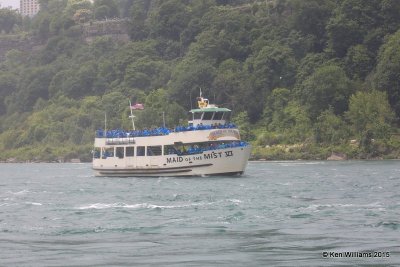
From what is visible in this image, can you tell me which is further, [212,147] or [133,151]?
[133,151]

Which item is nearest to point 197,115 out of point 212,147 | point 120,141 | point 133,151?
point 212,147

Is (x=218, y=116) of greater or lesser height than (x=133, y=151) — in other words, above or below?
above

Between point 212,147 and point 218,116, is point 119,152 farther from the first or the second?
point 212,147

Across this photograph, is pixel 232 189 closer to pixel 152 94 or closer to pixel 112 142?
pixel 112 142

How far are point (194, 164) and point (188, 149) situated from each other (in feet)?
8.43

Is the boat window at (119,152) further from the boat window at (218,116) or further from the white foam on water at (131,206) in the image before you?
the white foam on water at (131,206)

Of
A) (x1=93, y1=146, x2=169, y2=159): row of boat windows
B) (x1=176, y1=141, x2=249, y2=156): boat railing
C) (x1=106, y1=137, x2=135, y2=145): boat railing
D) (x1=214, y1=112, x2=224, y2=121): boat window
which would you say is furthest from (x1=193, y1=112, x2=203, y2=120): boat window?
(x1=106, y1=137, x2=135, y2=145): boat railing

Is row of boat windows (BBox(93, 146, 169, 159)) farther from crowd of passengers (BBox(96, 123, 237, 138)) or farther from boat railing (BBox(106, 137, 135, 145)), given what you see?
crowd of passengers (BBox(96, 123, 237, 138))

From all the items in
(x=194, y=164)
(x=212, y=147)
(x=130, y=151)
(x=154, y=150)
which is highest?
(x=212, y=147)

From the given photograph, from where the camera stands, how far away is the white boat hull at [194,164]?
3174 inches

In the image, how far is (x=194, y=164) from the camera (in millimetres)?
81625

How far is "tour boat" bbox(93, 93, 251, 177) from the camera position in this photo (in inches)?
3177

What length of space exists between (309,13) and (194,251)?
13451 centimetres

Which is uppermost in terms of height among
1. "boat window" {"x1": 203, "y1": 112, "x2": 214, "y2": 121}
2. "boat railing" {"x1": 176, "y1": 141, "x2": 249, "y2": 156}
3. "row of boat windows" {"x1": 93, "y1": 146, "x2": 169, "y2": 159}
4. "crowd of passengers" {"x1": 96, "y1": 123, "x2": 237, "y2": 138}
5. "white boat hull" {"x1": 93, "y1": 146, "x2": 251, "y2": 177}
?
"boat window" {"x1": 203, "y1": 112, "x2": 214, "y2": 121}
